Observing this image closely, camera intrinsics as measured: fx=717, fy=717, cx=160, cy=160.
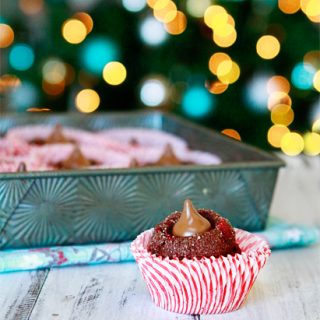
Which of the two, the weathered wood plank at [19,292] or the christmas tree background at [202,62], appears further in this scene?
the christmas tree background at [202,62]

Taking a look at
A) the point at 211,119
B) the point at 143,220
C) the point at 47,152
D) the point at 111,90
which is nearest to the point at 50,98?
the point at 111,90

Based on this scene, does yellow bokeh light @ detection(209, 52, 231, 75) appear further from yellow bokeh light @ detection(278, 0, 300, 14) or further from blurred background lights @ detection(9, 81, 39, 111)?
blurred background lights @ detection(9, 81, 39, 111)

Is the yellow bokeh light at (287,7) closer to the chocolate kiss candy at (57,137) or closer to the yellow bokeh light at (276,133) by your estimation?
the yellow bokeh light at (276,133)

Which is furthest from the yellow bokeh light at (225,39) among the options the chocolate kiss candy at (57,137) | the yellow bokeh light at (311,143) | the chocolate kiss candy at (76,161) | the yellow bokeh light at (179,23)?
the chocolate kiss candy at (76,161)

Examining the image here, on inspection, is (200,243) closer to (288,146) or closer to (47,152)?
(47,152)

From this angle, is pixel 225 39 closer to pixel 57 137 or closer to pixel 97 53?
pixel 97 53

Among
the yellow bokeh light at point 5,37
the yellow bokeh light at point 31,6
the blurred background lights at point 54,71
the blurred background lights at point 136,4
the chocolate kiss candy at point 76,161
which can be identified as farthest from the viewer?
the yellow bokeh light at point 31,6

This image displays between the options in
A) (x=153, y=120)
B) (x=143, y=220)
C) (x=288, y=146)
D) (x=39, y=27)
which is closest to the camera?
(x=143, y=220)
